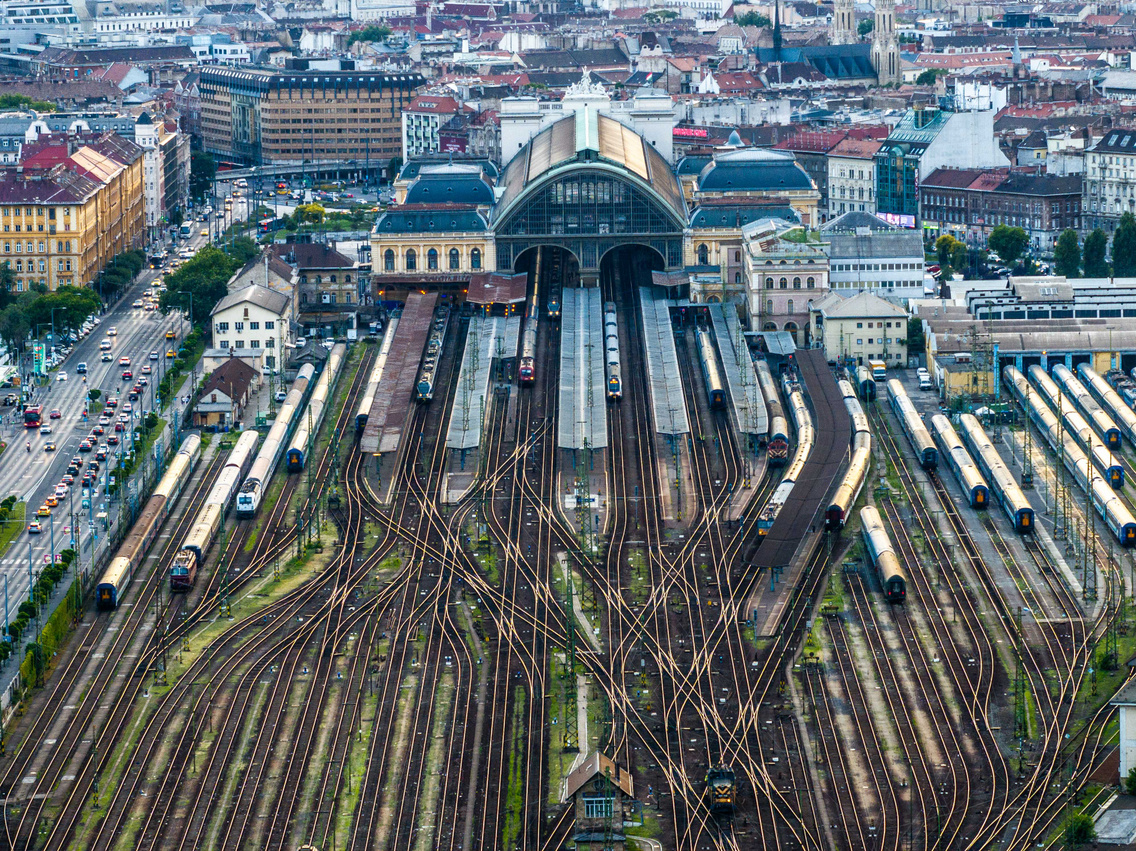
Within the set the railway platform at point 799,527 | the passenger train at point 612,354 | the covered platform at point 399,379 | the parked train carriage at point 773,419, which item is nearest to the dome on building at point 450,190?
the covered platform at point 399,379

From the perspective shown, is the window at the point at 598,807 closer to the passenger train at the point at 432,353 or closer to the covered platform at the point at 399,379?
the covered platform at the point at 399,379

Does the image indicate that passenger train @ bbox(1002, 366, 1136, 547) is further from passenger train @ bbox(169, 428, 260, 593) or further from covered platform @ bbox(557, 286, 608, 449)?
passenger train @ bbox(169, 428, 260, 593)

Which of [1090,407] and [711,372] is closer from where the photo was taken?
[1090,407]

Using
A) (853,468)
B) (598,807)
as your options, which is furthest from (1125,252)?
(598,807)

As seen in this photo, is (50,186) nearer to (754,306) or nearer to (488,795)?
(754,306)

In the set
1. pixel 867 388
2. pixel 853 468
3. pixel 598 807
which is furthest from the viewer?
pixel 867 388

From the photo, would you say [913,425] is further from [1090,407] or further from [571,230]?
[571,230]
